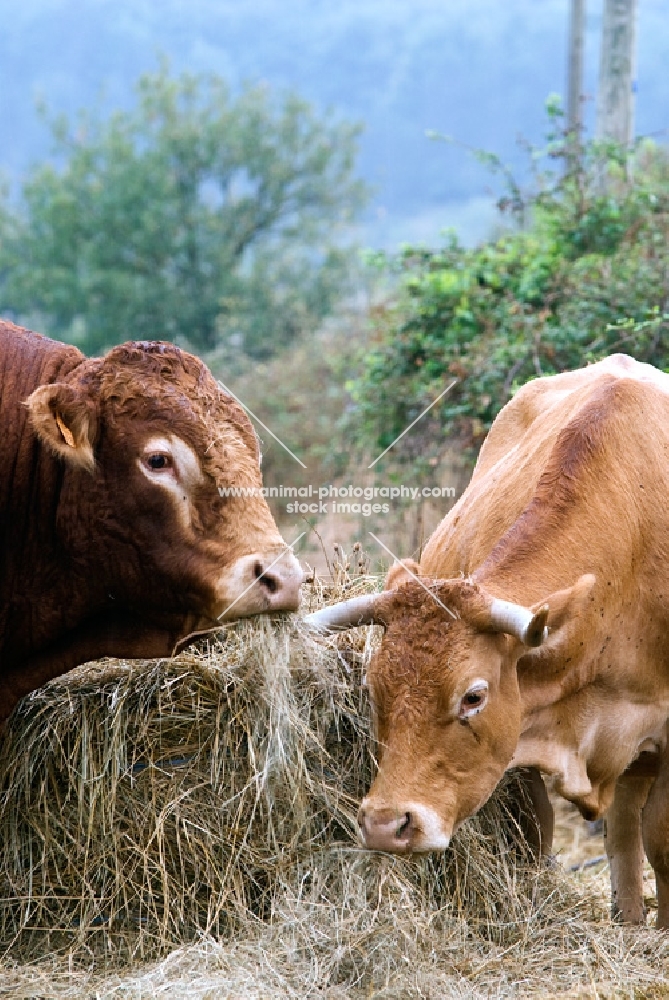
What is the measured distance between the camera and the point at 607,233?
9.81 m

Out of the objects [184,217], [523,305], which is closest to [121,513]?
[523,305]

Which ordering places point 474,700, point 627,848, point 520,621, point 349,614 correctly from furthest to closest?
point 627,848 < point 349,614 < point 474,700 < point 520,621

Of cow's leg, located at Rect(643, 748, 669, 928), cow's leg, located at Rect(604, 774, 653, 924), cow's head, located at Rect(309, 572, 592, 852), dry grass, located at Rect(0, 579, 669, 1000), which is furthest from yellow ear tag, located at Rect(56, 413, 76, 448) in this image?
cow's leg, located at Rect(604, 774, 653, 924)

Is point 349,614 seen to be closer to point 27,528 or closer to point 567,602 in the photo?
point 567,602

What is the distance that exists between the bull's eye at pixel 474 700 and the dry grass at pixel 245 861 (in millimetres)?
752

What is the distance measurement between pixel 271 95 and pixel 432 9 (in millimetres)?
79874

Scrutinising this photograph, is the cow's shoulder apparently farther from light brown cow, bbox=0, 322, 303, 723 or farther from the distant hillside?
the distant hillside

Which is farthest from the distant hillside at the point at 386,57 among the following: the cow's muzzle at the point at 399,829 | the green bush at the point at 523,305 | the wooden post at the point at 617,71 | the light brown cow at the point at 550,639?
the cow's muzzle at the point at 399,829

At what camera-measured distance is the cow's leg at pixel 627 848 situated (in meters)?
5.53

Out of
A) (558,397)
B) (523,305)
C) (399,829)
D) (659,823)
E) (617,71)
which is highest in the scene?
(617,71)

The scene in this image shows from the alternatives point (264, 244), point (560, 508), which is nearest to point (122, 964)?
point (560, 508)

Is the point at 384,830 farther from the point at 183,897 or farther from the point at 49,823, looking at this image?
the point at 49,823

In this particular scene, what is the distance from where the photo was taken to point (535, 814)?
17.6 ft

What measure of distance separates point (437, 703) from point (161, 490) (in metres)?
1.21
